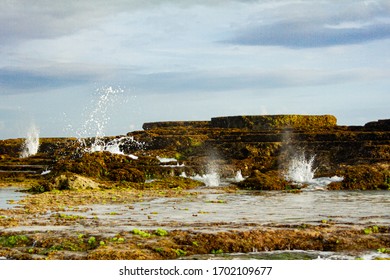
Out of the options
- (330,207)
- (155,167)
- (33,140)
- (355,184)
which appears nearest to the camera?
(330,207)

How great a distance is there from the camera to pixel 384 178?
122ft

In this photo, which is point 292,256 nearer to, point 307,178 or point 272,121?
point 307,178

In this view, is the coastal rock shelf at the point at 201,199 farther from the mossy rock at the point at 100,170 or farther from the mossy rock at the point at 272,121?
the mossy rock at the point at 272,121

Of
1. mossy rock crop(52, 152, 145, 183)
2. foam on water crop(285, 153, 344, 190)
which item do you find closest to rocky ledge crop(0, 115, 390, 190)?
mossy rock crop(52, 152, 145, 183)

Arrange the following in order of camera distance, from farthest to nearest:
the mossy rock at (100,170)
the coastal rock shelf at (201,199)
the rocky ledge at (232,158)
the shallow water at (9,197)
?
the mossy rock at (100,170)
the rocky ledge at (232,158)
the shallow water at (9,197)
the coastal rock shelf at (201,199)

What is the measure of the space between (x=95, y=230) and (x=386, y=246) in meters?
7.90

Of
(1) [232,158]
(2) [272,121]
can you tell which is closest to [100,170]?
(1) [232,158]

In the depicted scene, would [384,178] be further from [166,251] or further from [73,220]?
[166,251]

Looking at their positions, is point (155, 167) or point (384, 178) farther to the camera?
point (155, 167)

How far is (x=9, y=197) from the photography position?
3048 cm

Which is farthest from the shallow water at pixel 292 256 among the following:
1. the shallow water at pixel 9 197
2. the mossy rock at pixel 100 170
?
the mossy rock at pixel 100 170

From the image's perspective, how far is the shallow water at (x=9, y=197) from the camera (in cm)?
2580
